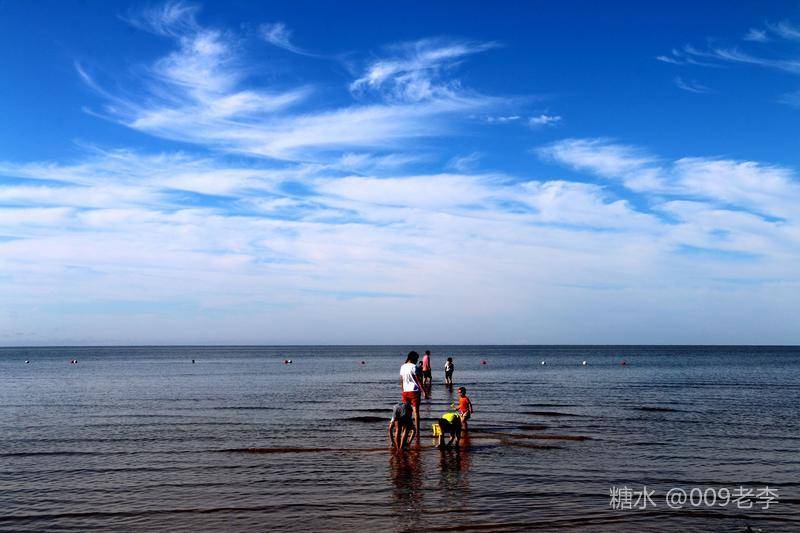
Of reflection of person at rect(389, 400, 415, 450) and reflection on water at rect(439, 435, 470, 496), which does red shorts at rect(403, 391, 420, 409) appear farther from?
reflection on water at rect(439, 435, 470, 496)

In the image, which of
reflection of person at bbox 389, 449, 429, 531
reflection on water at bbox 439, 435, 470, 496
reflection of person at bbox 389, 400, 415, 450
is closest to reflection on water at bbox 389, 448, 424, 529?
reflection of person at bbox 389, 449, 429, 531

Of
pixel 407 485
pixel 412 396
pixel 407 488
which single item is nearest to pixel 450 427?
pixel 412 396

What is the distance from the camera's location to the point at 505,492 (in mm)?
12898

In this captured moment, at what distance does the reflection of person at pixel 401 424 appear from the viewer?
16.9m

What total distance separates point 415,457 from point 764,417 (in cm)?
1759

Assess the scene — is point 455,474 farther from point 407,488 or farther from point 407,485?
point 407,488

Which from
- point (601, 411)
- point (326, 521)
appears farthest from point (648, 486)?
point (601, 411)

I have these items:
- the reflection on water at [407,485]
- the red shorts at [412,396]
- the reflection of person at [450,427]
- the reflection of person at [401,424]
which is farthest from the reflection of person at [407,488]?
the red shorts at [412,396]

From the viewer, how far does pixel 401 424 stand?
55.3 ft

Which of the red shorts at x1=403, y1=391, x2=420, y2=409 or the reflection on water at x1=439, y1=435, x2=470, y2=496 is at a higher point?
the red shorts at x1=403, y1=391, x2=420, y2=409

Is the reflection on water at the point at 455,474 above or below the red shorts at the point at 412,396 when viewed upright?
below

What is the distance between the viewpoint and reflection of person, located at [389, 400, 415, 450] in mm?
16875

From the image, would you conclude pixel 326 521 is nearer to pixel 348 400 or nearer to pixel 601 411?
pixel 601 411

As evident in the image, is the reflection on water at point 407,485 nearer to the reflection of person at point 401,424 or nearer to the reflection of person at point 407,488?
the reflection of person at point 407,488
